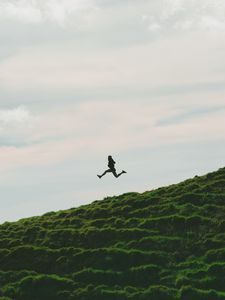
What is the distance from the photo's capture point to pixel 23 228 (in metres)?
53.4

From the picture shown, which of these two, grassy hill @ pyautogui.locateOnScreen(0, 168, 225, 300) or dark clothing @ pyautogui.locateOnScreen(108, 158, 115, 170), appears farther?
dark clothing @ pyautogui.locateOnScreen(108, 158, 115, 170)

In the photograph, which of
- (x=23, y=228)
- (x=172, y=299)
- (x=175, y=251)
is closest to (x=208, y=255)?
(x=175, y=251)

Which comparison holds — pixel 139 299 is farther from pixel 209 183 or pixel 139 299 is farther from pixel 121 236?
pixel 209 183

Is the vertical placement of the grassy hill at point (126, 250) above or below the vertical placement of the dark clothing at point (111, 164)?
below

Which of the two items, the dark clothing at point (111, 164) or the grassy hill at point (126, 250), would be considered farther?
the dark clothing at point (111, 164)

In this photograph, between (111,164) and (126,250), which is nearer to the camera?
(126,250)

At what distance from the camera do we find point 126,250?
43.3 m

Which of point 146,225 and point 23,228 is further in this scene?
point 23,228

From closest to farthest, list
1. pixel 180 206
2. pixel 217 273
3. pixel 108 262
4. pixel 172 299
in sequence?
pixel 172 299
pixel 217 273
pixel 108 262
pixel 180 206

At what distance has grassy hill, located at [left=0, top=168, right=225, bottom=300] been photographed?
128 ft

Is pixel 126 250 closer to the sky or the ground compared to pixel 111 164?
closer to the ground

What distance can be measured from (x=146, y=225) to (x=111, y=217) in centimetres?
399

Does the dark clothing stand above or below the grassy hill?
above

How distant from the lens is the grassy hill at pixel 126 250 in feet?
128
